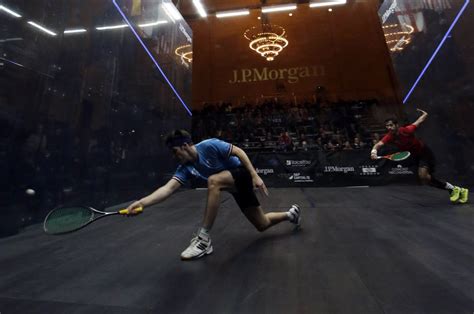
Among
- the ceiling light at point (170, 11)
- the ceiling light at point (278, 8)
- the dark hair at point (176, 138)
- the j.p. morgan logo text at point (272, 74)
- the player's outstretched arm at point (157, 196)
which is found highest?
the ceiling light at point (278, 8)

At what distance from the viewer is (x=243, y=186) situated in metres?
2.21

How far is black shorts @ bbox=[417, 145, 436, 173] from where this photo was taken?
13.3 ft

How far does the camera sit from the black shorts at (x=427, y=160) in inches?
160

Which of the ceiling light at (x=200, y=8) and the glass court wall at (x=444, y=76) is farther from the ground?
the ceiling light at (x=200, y=8)

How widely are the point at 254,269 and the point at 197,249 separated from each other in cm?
54

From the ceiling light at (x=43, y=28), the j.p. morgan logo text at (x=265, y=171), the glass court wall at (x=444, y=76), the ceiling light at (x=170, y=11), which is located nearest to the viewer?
the ceiling light at (x=43, y=28)

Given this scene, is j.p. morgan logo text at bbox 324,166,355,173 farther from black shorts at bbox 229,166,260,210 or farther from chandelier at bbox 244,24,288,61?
chandelier at bbox 244,24,288,61

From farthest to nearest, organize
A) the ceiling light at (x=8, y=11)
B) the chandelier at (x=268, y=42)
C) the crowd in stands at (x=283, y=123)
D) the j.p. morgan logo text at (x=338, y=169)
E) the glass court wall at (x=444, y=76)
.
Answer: the chandelier at (x=268, y=42) < the crowd in stands at (x=283, y=123) < the j.p. morgan logo text at (x=338, y=169) < the glass court wall at (x=444, y=76) < the ceiling light at (x=8, y=11)

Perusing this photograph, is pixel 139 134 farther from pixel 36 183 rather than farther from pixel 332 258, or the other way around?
pixel 332 258

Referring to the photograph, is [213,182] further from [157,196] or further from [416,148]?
[416,148]

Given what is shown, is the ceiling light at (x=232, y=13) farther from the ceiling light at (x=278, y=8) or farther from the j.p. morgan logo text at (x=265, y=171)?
the j.p. morgan logo text at (x=265, y=171)

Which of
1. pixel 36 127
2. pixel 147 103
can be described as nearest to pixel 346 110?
pixel 147 103

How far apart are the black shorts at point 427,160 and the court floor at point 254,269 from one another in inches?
48.1

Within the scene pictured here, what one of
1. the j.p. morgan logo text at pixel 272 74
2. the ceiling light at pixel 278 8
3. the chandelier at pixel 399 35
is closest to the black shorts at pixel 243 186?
the chandelier at pixel 399 35
